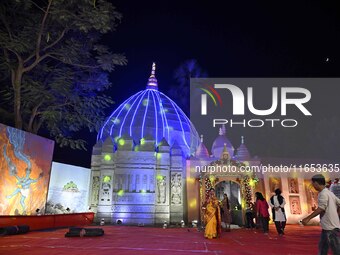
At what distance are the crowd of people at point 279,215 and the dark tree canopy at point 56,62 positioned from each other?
24.7 ft

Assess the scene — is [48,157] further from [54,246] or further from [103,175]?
[54,246]

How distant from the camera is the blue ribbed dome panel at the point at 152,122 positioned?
20811 millimetres

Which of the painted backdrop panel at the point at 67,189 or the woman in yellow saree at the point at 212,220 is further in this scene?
the painted backdrop panel at the point at 67,189

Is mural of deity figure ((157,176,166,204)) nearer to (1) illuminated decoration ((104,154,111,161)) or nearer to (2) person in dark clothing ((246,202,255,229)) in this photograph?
(1) illuminated decoration ((104,154,111,161))

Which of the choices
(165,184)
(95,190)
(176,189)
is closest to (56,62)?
(95,190)

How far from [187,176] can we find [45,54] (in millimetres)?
10186

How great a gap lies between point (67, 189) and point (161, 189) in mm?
5228

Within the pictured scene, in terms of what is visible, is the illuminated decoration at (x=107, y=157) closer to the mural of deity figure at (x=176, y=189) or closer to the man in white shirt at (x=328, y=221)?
the mural of deity figure at (x=176, y=189)

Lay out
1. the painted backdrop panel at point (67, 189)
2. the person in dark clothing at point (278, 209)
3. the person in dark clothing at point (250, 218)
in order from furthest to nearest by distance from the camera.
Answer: the painted backdrop panel at point (67, 189)
the person in dark clothing at point (250, 218)
the person in dark clothing at point (278, 209)

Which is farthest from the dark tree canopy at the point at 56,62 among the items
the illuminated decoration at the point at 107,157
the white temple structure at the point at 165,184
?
A: the white temple structure at the point at 165,184

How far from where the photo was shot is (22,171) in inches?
465

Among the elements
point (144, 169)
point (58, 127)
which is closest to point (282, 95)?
point (144, 169)

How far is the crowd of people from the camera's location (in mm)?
3639

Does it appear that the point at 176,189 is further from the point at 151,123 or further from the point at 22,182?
the point at 22,182
